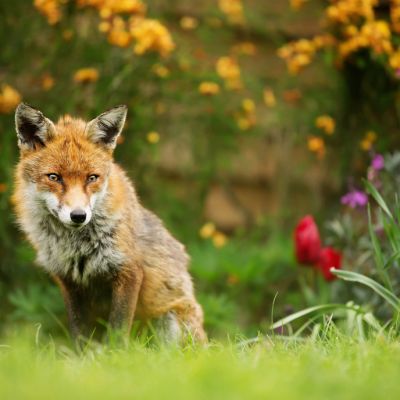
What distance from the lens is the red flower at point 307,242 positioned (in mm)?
5645

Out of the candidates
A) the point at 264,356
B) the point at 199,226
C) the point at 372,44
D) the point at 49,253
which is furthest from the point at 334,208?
the point at 264,356

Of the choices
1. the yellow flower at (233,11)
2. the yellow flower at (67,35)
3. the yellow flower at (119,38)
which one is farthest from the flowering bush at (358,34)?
the yellow flower at (67,35)

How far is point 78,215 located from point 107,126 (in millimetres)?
699

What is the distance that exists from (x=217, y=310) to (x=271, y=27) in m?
3.50

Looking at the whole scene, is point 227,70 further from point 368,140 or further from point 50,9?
point 50,9

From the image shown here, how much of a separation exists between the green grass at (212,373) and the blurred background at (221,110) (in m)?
2.09

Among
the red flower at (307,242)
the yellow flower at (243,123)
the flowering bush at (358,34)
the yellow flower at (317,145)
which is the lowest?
the red flower at (307,242)

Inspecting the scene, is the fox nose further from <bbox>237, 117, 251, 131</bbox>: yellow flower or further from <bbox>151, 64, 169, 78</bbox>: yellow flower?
<bbox>237, 117, 251, 131</bbox>: yellow flower

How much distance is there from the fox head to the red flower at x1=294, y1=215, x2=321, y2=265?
1.78m

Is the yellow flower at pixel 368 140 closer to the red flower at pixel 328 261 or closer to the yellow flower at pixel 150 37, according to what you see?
the red flower at pixel 328 261

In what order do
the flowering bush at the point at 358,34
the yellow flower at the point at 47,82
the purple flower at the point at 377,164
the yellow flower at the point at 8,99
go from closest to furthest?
the purple flower at the point at 377,164
the yellow flower at the point at 8,99
the flowering bush at the point at 358,34
the yellow flower at the point at 47,82

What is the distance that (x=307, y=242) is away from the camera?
5.64 meters

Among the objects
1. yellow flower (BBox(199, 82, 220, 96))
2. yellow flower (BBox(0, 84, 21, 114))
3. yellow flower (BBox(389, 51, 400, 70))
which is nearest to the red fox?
yellow flower (BBox(0, 84, 21, 114))

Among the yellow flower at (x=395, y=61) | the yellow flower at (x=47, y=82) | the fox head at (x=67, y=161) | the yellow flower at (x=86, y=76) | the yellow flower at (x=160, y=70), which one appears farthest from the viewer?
the yellow flower at (x=160, y=70)
